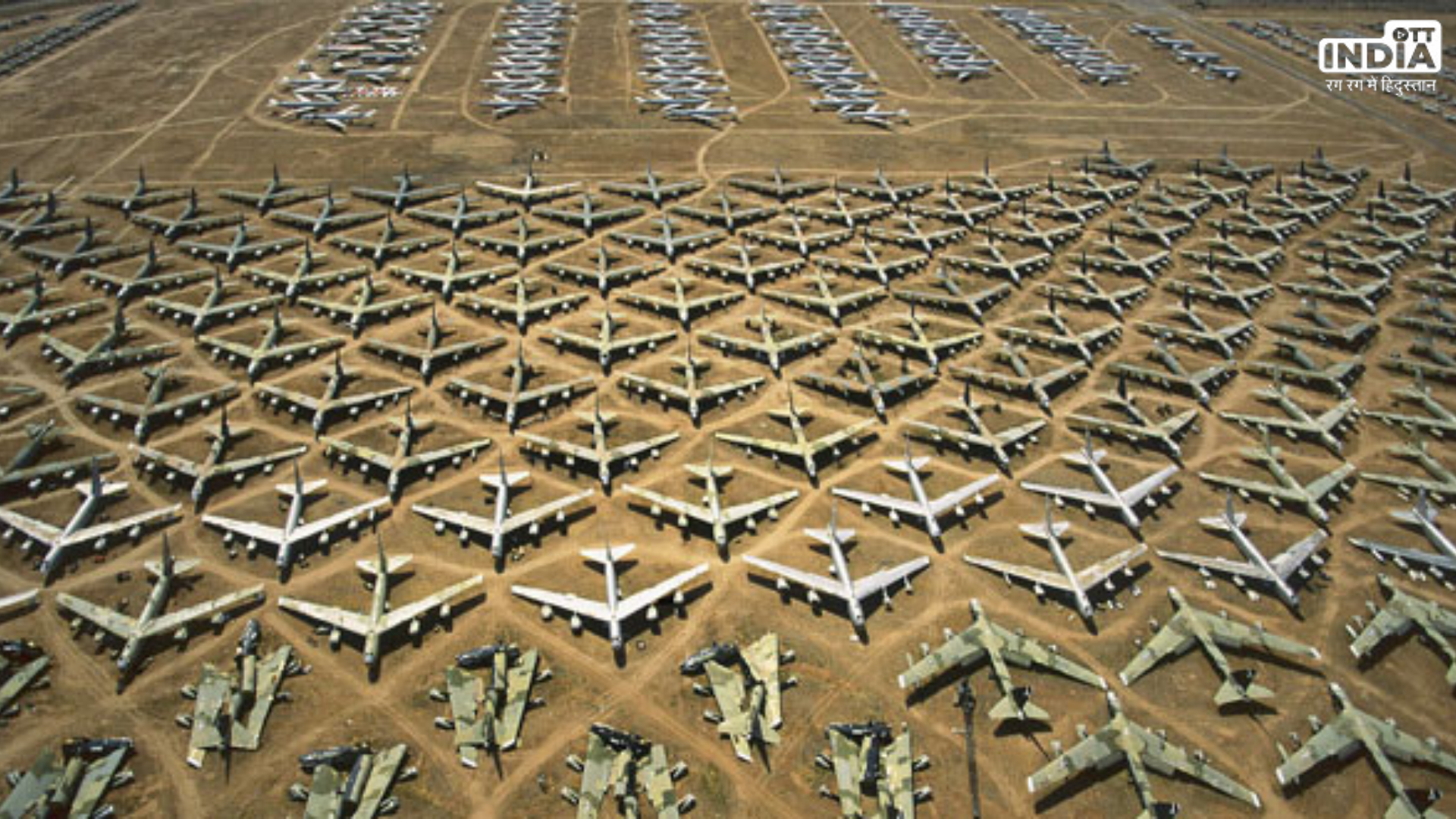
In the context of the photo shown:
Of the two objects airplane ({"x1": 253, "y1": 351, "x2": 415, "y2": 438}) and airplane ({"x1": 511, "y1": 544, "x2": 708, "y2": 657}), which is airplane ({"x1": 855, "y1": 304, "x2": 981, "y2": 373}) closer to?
airplane ({"x1": 511, "y1": 544, "x2": 708, "y2": 657})

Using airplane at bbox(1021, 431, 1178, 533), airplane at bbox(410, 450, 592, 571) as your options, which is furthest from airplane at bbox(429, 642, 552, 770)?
airplane at bbox(1021, 431, 1178, 533)

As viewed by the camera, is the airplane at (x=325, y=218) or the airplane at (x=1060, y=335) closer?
the airplane at (x=1060, y=335)

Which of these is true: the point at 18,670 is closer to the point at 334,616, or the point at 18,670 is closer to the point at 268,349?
the point at 334,616

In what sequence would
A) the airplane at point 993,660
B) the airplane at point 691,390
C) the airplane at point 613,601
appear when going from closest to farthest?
the airplane at point 993,660 < the airplane at point 613,601 < the airplane at point 691,390

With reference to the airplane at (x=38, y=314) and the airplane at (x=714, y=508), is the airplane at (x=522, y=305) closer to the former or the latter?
the airplane at (x=714, y=508)

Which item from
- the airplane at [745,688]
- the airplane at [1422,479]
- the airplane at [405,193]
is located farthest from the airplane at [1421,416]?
the airplane at [405,193]

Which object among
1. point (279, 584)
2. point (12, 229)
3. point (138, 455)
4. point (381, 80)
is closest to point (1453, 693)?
point (279, 584)
